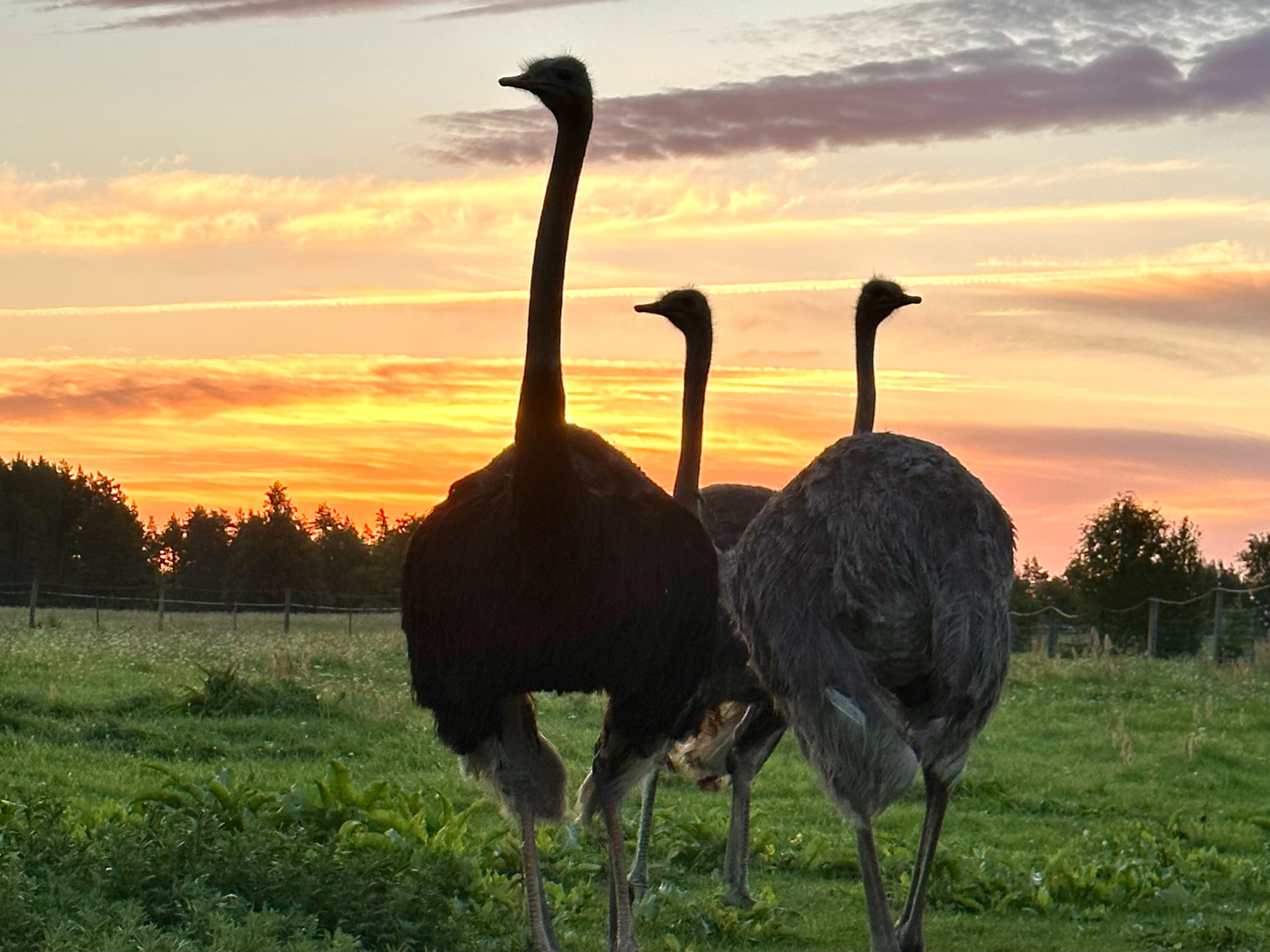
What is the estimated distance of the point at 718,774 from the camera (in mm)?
8781

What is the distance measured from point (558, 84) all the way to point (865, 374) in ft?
11.7

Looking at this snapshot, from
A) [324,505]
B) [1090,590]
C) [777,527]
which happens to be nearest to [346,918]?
[777,527]

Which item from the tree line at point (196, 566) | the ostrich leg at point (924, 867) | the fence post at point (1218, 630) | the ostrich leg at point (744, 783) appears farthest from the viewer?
the tree line at point (196, 566)

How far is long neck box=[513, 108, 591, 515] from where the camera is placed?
593cm

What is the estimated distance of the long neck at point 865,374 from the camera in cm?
918

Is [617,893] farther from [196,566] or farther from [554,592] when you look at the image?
[196,566]

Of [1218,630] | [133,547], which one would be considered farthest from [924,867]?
[133,547]

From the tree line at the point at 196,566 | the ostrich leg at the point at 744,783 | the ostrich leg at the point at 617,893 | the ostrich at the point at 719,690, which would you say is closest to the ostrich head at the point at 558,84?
the ostrich at the point at 719,690

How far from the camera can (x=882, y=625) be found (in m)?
6.18

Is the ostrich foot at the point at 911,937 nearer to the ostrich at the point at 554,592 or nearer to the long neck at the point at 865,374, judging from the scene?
the ostrich at the point at 554,592

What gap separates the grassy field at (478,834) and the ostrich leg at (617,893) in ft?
0.92

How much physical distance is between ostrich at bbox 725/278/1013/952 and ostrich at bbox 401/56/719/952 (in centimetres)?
35

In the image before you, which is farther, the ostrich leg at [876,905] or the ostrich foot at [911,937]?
the ostrich foot at [911,937]

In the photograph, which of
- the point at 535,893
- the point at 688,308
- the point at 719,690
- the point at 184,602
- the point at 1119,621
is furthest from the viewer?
the point at 1119,621
